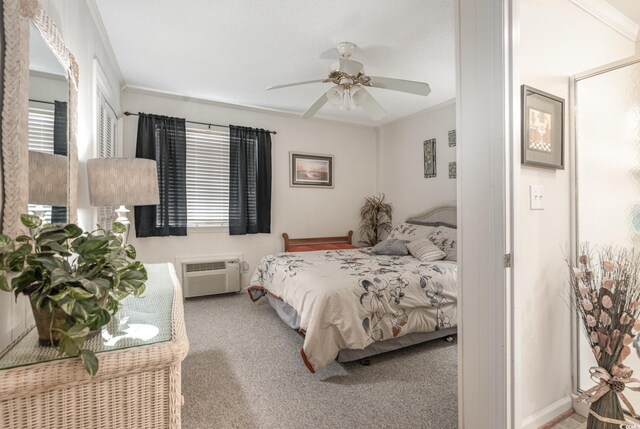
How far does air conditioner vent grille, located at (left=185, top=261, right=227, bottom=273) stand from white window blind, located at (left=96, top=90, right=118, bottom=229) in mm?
1134

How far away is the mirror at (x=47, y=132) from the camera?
1.05 m

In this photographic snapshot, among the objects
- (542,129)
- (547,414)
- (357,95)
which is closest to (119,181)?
(357,95)

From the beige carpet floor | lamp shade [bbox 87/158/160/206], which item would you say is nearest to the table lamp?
lamp shade [bbox 87/158/160/206]

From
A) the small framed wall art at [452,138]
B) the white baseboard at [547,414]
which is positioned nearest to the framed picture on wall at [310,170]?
the small framed wall art at [452,138]

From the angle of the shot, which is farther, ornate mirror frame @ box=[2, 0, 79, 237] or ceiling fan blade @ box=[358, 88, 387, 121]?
ceiling fan blade @ box=[358, 88, 387, 121]

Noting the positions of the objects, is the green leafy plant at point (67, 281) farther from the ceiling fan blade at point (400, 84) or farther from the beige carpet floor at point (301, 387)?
the ceiling fan blade at point (400, 84)

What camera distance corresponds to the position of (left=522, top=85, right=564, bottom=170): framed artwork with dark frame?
55.1 inches

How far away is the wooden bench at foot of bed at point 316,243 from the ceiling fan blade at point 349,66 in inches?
97.9

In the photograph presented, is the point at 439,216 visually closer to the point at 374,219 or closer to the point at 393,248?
the point at 393,248

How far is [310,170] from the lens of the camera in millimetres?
4691

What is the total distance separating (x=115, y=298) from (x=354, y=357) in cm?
174

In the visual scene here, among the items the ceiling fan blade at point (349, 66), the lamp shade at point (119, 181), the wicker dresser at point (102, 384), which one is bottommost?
the wicker dresser at point (102, 384)

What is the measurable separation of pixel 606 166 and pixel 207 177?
3.93 meters

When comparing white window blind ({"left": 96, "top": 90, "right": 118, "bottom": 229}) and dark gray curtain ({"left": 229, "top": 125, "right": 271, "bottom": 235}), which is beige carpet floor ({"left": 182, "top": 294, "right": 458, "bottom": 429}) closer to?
white window blind ({"left": 96, "top": 90, "right": 118, "bottom": 229})
